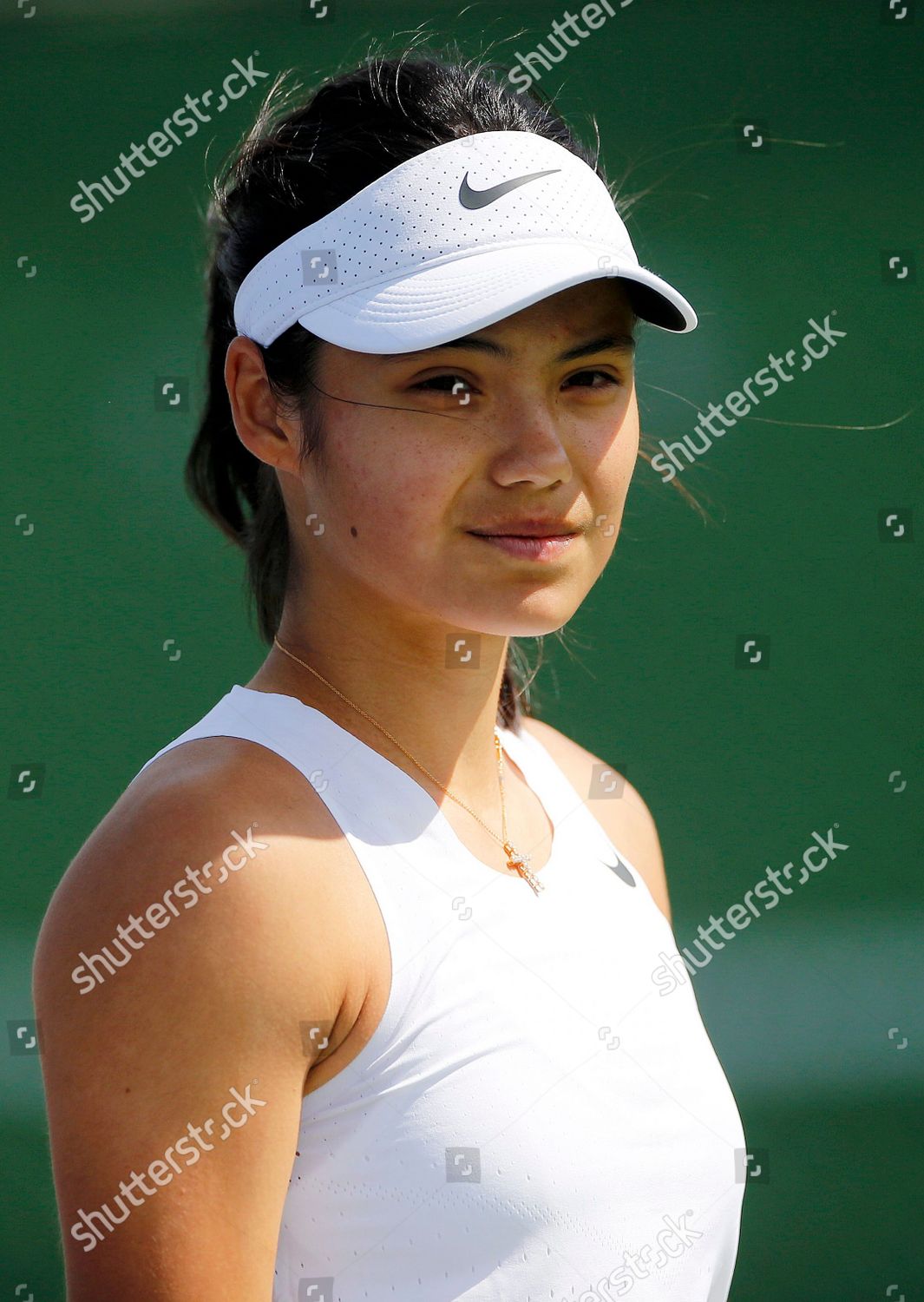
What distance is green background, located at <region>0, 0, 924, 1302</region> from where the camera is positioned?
267 cm

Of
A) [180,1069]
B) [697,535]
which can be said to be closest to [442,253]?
[180,1069]

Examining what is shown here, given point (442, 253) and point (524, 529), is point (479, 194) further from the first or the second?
point (524, 529)

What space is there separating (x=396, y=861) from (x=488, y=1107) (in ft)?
0.72

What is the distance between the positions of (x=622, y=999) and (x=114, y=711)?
1.60 m

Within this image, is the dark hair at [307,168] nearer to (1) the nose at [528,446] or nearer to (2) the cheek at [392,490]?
(2) the cheek at [392,490]

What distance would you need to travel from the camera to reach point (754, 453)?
9.21 ft

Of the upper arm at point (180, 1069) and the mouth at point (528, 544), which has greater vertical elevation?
the mouth at point (528, 544)

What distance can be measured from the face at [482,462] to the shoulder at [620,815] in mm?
456

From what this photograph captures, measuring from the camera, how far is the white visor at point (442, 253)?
1236 mm

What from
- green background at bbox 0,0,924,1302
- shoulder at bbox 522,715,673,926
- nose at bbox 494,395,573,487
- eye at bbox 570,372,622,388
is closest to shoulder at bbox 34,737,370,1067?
nose at bbox 494,395,573,487

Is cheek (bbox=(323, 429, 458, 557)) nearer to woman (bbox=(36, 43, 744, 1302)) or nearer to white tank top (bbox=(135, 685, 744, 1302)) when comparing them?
woman (bbox=(36, 43, 744, 1302))

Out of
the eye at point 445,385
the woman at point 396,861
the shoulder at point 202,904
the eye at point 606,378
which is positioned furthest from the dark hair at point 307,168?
the shoulder at point 202,904

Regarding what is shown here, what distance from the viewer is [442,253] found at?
4.20ft

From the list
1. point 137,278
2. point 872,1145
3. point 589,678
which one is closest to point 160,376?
point 137,278
